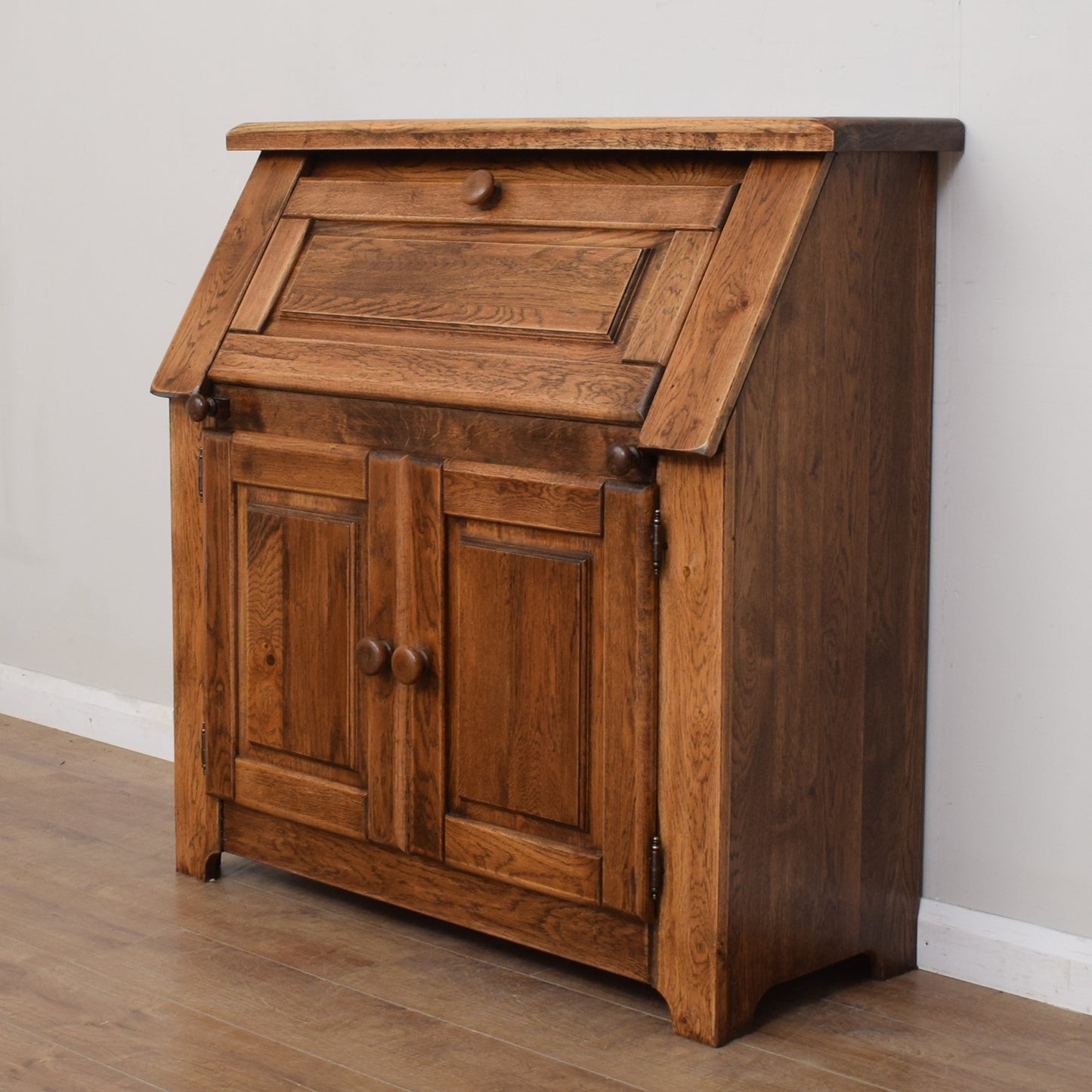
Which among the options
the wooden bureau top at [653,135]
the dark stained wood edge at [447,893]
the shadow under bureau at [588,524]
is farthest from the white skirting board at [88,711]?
the wooden bureau top at [653,135]

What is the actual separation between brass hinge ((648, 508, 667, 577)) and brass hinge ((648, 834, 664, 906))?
0.35 m

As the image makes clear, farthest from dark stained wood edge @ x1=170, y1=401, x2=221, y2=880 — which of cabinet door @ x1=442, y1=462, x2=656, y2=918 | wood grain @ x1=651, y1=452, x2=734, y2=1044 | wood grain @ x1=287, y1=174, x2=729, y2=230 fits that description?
wood grain @ x1=651, y1=452, x2=734, y2=1044

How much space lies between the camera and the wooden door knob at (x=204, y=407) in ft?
8.29

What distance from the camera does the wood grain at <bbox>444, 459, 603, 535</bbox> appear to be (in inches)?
84.7

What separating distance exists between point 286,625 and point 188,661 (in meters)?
0.25

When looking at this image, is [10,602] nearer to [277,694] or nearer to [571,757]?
[277,694]

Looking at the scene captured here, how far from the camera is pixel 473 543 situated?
2.29 metres

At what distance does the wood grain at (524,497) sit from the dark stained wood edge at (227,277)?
51cm

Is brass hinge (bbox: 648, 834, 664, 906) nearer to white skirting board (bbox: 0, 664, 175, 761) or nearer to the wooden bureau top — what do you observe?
the wooden bureau top

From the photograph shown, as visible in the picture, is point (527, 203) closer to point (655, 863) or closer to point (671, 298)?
point (671, 298)

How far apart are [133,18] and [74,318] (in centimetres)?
64

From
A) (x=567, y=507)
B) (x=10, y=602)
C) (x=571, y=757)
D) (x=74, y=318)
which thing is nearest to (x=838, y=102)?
(x=567, y=507)

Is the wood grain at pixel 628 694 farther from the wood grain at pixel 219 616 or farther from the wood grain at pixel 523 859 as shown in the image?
the wood grain at pixel 219 616

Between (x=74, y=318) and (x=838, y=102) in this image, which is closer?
(x=838, y=102)
